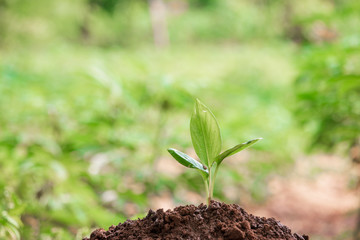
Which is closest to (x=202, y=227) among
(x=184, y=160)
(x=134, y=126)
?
(x=184, y=160)

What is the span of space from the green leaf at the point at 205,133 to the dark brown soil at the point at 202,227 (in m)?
0.09

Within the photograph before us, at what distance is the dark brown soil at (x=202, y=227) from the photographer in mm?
690

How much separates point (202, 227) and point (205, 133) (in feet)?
0.54

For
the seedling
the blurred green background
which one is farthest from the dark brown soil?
the blurred green background

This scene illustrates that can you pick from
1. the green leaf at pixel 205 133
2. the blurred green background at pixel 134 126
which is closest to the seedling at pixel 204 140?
the green leaf at pixel 205 133

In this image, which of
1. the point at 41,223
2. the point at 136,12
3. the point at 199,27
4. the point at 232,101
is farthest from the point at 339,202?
the point at 199,27

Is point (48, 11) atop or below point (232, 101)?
atop

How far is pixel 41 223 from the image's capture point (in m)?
1.62

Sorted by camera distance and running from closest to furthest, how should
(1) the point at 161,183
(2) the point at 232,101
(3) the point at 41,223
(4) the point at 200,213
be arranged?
(4) the point at 200,213
(3) the point at 41,223
(1) the point at 161,183
(2) the point at 232,101

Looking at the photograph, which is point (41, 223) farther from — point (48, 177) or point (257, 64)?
point (257, 64)

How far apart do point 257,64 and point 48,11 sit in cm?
553

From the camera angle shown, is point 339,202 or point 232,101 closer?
point 232,101

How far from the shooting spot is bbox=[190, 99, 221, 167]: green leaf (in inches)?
29.2

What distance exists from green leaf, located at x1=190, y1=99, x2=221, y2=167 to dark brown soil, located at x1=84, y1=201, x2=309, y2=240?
9 cm
